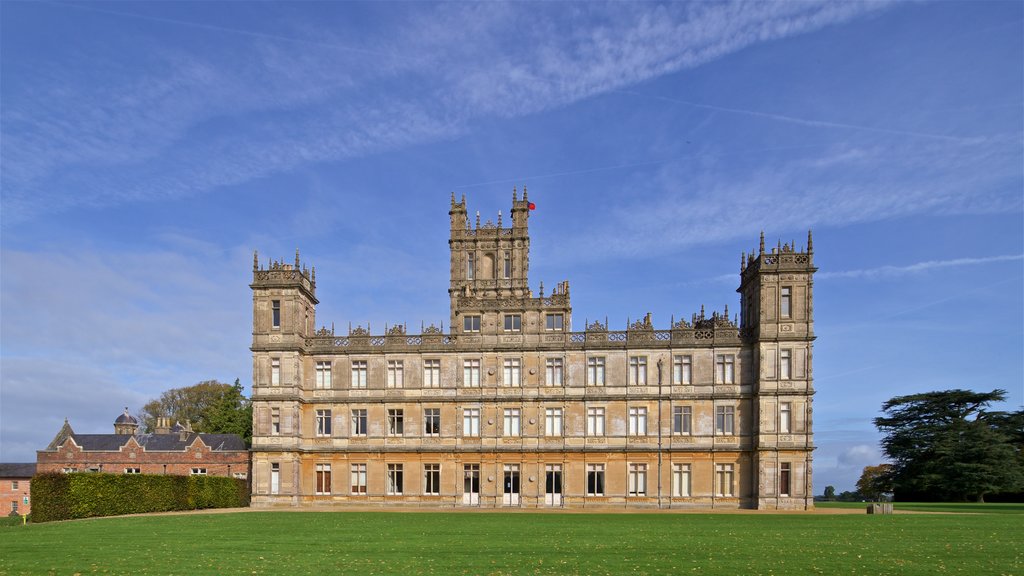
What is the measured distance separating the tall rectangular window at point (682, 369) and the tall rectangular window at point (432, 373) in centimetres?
1429

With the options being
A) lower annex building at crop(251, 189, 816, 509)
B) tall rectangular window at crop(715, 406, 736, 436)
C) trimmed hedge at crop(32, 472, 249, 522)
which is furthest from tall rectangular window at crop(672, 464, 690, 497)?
trimmed hedge at crop(32, 472, 249, 522)

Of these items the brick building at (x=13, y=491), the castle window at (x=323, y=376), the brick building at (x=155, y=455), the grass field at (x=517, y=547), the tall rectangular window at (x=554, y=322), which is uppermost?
the tall rectangular window at (x=554, y=322)

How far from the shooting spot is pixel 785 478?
A: 148 ft

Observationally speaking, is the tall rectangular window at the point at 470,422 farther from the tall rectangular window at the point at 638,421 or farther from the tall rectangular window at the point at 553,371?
the tall rectangular window at the point at 638,421

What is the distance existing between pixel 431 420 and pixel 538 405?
670cm

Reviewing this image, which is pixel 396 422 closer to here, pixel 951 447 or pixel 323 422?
pixel 323 422

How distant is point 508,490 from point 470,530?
2029 centimetres

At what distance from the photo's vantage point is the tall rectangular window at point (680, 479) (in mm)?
46406

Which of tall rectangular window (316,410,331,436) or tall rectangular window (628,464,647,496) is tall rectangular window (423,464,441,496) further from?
tall rectangular window (628,464,647,496)

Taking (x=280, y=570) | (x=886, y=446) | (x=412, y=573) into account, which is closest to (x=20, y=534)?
(x=280, y=570)

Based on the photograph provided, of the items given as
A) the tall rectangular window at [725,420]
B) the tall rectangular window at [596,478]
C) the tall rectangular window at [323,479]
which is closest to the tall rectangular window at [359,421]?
the tall rectangular window at [323,479]

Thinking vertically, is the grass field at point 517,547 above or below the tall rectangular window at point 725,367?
below

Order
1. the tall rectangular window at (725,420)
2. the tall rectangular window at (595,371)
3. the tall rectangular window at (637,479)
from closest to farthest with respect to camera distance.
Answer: the tall rectangular window at (725,420), the tall rectangular window at (637,479), the tall rectangular window at (595,371)

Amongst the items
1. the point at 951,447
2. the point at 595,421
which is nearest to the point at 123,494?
the point at 595,421
